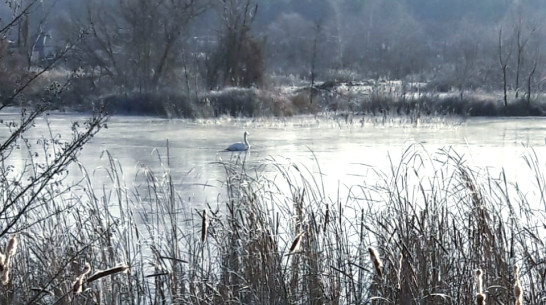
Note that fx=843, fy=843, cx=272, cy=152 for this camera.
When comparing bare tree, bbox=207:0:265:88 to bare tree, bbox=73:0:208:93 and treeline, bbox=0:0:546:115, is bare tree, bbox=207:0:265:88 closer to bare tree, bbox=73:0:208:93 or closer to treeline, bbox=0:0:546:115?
treeline, bbox=0:0:546:115

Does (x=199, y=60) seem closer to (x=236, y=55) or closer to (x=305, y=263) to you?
(x=236, y=55)

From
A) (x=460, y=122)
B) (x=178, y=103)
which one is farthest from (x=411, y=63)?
(x=460, y=122)

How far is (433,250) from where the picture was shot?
3.99 meters

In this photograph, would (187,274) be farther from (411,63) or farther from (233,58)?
(411,63)

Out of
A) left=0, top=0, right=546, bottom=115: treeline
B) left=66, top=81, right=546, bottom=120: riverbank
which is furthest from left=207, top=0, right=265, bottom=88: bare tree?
left=66, top=81, right=546, bottom=120: riverbank

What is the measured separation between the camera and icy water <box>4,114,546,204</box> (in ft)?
28.8

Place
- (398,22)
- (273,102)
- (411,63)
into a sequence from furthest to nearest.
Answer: (398,22) → (411,63) → (273,102)

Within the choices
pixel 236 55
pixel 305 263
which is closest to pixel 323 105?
pixel 236 55

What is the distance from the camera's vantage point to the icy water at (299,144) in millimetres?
8781

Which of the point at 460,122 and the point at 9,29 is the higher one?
the point at 9,29

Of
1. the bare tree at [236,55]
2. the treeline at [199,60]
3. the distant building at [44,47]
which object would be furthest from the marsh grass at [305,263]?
the bare tree at [236,55]

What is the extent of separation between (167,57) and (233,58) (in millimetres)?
3495

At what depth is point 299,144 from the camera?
12.9m

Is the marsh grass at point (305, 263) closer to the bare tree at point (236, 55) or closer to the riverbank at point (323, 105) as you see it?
the riverbank at point (323, 105)
